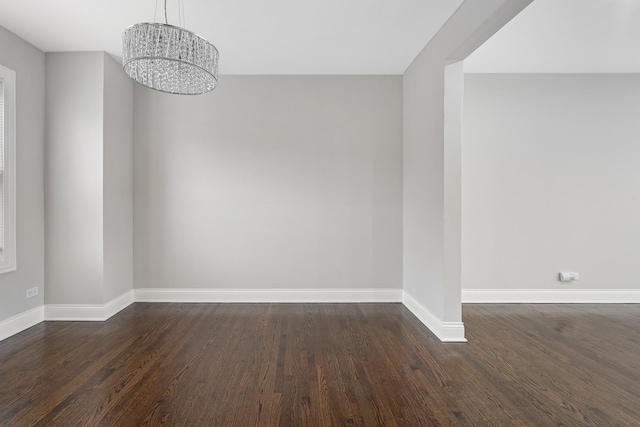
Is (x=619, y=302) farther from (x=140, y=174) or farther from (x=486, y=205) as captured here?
(x=140, y=174)

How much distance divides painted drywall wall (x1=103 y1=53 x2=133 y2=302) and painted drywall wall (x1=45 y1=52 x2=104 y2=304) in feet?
0.28

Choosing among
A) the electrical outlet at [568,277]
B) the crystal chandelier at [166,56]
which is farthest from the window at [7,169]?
the electrical outlet at [568,277]

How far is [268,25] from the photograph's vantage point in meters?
3.14

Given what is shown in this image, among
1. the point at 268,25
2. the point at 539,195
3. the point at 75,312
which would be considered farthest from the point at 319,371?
the point at 539,195

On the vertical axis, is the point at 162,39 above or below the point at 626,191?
above

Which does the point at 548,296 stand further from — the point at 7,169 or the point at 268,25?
the point at 7,169

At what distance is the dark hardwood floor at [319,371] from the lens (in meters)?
1.97

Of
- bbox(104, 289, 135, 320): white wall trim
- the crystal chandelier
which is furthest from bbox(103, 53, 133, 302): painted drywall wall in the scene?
the crystal chandelier

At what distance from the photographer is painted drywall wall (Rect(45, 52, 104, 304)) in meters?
3.61

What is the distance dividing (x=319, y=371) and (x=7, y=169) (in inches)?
132

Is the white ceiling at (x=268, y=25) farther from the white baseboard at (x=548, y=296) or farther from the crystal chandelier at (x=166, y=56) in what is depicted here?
the white baseboard at (x=548, y=296)

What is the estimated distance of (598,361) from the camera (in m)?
2.69

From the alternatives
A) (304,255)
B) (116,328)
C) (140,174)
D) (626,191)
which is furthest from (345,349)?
(626,191)

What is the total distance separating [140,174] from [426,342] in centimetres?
376
